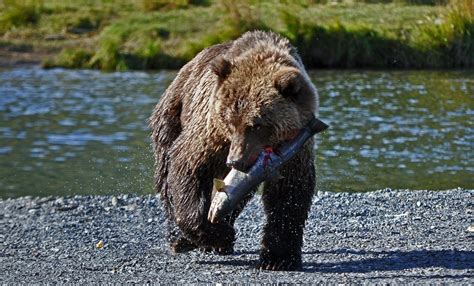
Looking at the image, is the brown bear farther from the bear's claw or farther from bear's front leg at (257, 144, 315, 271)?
the bear's claw

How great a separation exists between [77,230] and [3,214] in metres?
1.74

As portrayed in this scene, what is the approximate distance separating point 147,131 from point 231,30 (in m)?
7.54

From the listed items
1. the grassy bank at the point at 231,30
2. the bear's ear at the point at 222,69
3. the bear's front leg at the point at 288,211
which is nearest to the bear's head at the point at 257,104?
the bear's ear at the point at 222,69

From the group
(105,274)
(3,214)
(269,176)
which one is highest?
(269,176)

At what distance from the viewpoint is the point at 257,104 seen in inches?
275

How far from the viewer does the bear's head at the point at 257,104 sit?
691cm

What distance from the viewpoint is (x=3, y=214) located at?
1161cm

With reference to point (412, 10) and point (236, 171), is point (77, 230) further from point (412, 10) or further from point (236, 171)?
point (412, 10)

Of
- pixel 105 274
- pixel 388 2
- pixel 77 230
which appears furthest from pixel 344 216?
pixel 388 2

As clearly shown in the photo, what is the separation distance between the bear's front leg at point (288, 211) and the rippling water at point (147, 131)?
17.4 ft

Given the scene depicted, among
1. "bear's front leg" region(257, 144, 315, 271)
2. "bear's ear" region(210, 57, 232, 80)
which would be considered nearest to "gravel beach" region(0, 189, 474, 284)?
"bear's front leg" region(257, 144, 315, 271)

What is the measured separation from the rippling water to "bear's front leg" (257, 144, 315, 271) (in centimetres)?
530

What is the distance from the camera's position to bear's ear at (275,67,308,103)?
7.02 metres

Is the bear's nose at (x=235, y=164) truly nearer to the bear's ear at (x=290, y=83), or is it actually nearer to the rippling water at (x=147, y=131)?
the bear's ear at (x=290, y=83)
